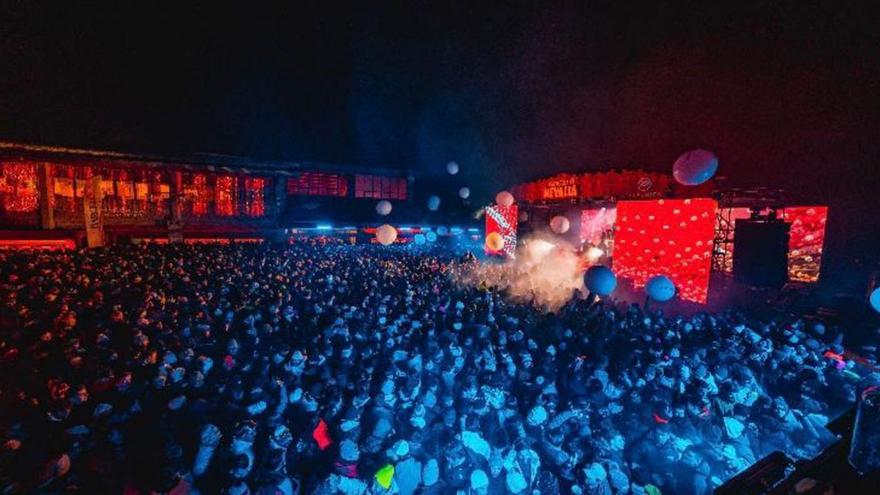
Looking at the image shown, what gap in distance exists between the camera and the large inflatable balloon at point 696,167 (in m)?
6.32

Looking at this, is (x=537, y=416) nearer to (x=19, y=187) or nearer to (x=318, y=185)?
(x=318, y=185)

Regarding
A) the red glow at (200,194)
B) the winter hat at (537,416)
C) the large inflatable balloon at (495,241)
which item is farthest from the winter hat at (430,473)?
the red glow at (200,194)

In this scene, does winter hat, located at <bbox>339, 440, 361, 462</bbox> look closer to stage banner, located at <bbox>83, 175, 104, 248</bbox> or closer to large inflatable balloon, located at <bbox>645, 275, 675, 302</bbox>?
large inflatable balloon, located at <bbox>645, 275, 675, 302</bbox>

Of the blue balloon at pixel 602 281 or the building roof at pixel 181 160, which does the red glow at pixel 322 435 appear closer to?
the blue balloon at pixel 602 281

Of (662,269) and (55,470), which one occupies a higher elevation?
(662,269)

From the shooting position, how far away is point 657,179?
948 centimetres

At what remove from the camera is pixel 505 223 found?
16.2m

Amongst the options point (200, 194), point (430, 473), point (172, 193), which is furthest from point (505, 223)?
point (430, 473)

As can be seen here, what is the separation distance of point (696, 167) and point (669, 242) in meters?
3.52

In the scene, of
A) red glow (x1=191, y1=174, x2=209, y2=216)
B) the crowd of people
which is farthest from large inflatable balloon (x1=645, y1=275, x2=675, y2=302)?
red glow (x1=191, y1=174, x2=209, y2=216)

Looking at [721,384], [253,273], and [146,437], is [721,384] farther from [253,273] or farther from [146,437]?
[253,273]

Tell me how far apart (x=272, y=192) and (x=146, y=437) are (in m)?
13.8

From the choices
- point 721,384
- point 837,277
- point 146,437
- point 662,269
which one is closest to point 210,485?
point 146,437

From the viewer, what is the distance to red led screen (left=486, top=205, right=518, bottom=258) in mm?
15469
